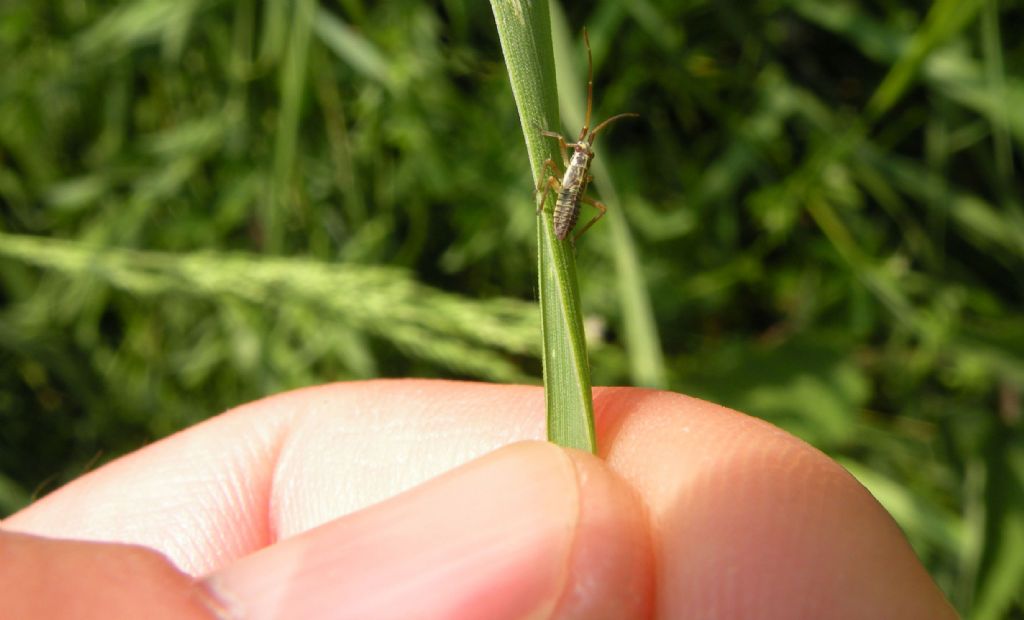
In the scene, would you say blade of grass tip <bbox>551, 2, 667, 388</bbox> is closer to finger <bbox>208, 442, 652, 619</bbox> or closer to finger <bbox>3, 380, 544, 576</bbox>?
finger <bbox>3, 380, 544, 576</bbox>

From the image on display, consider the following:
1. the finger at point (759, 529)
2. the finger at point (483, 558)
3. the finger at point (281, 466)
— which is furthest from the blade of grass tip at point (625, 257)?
the finger at point (483, 558)

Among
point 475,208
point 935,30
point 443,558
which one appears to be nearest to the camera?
point 443,558

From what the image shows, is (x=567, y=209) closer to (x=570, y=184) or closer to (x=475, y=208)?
(x=570, y=184)

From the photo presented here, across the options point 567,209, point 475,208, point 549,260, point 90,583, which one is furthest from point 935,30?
point 90,583

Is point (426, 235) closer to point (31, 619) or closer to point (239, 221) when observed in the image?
point (239, 221)

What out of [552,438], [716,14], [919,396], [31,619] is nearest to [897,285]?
[919,396]

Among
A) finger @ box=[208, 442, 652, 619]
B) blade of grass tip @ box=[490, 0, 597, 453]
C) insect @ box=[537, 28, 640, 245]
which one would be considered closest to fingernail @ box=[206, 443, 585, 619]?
finger @ box=[208, 442, 652, 619]

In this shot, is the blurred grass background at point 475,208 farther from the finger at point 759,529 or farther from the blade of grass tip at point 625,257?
the finger at point 759,529
